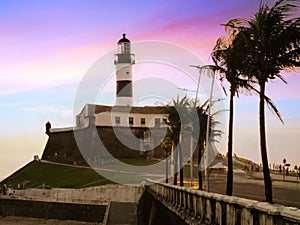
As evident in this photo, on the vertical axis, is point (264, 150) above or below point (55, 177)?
above

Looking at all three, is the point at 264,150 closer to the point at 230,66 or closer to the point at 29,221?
the point at 230,66

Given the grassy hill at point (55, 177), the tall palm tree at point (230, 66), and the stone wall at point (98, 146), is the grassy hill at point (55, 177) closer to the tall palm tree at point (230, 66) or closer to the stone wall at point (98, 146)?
the stone wall at point (98, 146)

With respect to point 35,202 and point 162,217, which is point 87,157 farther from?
point 162,217

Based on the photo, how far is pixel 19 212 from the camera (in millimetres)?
60344

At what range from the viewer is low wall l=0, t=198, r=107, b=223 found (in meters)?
50.6

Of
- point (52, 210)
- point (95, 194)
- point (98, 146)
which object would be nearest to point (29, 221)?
point (52, 210)

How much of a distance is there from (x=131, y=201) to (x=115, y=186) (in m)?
3.00

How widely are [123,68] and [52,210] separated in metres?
44.5

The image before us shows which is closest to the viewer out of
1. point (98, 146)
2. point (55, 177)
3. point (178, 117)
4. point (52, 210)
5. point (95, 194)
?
point (178, 117)

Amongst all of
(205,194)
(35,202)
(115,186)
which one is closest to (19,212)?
(35,202)

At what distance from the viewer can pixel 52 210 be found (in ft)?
182

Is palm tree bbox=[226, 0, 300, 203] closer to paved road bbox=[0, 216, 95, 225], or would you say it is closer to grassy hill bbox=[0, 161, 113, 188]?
paved road bbox=[0, 216, 95, 225]

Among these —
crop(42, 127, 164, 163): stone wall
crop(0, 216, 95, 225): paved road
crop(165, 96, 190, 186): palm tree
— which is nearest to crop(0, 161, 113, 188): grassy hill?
crop(42, 127, 164, 163): stone wall

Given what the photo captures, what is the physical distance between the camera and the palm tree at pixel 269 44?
16.2 metres
